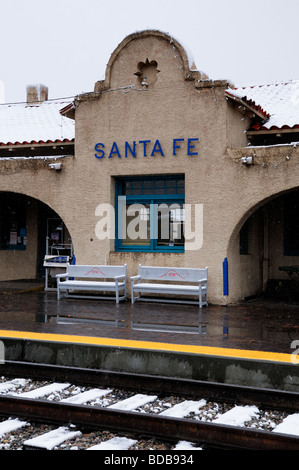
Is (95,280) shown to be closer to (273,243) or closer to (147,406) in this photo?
(273,243)

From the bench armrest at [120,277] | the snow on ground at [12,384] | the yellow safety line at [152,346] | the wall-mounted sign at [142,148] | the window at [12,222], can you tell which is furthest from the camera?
the window at [12,222]

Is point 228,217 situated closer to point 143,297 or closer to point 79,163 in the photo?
point 143,297

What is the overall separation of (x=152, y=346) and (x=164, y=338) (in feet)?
→ 3.11

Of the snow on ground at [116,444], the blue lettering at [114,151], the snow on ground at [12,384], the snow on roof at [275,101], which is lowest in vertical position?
the snow on ground at [116,444]

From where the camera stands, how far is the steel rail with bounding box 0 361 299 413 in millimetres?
6051

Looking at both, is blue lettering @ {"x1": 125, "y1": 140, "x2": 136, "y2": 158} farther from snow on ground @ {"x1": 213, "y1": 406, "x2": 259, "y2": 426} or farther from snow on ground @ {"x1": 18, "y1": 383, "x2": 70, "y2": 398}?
snow on ground @ {"x1": 213, "y1": 406, "x2": 259, "y2": 426}

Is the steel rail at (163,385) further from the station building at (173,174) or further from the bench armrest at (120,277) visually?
the station building at (173,174)

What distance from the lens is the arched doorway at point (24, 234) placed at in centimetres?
1842

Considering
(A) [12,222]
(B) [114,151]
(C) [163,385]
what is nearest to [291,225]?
(B) [114,151]

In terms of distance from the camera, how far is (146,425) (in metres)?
5.20

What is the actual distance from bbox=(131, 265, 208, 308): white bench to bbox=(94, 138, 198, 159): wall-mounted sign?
285cm

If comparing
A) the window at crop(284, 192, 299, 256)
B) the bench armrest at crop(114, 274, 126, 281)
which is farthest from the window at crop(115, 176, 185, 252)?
the window at crop(284, 192, 299, 256)

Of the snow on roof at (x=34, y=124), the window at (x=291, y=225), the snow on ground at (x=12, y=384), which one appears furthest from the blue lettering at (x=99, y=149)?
the snow on ground at (x=12, y=384)

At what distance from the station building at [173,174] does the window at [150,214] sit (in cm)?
3
